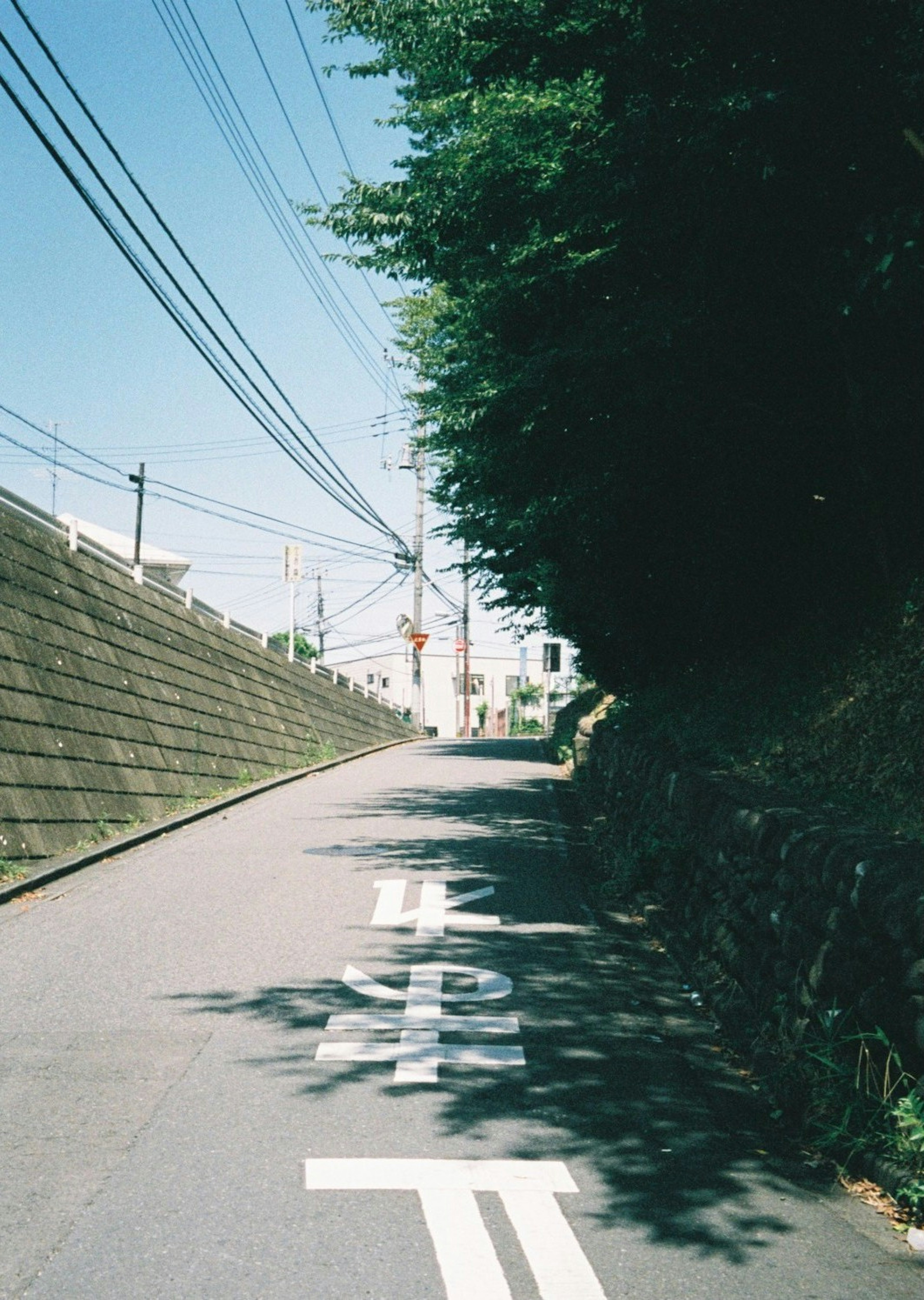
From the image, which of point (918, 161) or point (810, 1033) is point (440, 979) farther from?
point (918, 161)

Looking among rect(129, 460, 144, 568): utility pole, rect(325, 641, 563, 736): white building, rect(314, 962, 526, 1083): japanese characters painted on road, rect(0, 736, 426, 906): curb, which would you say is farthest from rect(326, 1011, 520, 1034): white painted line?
rect(325, 641, 563, 736): white building

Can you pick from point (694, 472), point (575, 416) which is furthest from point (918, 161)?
point (694, 472)

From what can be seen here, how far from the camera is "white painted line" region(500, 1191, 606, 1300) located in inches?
140

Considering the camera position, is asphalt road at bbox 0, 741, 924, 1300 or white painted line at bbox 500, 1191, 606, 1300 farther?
asphalt road at bbox 0, 741, 924, 1300

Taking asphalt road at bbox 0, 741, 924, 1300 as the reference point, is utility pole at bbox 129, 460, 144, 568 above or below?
above

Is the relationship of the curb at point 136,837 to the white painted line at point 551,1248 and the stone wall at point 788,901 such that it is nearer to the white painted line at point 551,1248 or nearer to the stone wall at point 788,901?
the stone wall at point 788,901

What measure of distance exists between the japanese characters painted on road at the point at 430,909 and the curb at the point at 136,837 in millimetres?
3100

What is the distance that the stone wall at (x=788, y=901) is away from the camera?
183 inches

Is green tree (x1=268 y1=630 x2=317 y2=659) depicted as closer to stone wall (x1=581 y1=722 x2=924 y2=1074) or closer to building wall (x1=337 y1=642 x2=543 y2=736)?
building wall (x1=337 y1=642 x2=543 y2=736)

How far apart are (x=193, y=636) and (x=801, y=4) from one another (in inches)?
645

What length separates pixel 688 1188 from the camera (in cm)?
439

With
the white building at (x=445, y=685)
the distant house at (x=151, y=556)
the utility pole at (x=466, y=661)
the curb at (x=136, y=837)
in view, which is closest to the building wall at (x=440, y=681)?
the white building at (x=445, y=685)

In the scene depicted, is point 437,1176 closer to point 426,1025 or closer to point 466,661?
point 426,1025

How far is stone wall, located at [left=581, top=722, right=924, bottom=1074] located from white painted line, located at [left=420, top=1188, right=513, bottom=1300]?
1813 millimetres
